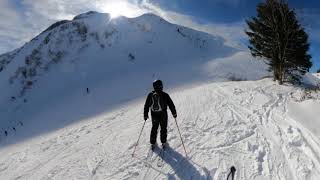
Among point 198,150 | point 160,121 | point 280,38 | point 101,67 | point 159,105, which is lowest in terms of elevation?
point 198,150

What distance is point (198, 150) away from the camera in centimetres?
1022

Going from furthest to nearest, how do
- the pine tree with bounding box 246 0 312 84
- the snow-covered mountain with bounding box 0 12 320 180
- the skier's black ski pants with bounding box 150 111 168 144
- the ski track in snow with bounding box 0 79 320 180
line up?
the pine tree with bounding box 246 0 312 84
the skier's black ski pants with bounding box 150 111 168 144
the snow-covered mountain with bounding box 0 12 320 180
the ski track in snow with bounding box 0 79 320 180

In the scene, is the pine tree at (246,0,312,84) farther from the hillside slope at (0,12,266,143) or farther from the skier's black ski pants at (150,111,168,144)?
the skier's black ski pants at (150,111,168,144)

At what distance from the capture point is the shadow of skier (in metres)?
8.61

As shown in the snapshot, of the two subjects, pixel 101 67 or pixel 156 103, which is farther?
pixel 101 67

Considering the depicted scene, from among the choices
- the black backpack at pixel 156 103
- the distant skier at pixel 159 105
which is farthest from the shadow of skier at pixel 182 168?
the black backpack at pixel 156 103

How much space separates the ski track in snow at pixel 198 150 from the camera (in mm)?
8905

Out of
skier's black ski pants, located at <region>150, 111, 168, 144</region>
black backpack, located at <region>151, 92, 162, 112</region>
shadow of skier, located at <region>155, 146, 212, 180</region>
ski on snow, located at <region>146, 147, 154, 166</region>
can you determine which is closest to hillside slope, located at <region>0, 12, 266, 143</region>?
ski on snow, located at <region>146, 147, 154, 166</region>

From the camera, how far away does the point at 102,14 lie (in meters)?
52.0

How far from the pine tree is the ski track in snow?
7656mm

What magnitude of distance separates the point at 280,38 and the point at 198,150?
605 inches

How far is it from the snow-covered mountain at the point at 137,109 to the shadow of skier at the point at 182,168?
0.09 ft

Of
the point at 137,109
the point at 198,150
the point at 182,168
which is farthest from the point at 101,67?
the point at 182,168

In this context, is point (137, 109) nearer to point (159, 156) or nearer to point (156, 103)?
point (156, 103)
